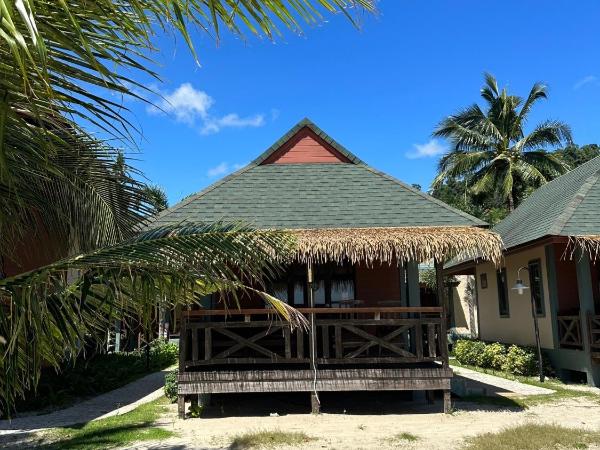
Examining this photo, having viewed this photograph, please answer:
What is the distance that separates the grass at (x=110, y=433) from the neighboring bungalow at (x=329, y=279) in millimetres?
824

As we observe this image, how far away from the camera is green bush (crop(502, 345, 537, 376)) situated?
47.1ft

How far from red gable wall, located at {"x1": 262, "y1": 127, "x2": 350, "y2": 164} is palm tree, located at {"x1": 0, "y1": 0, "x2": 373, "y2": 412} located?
7156 mm

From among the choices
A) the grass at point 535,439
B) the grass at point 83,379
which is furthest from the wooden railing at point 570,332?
the grass at point 83,379

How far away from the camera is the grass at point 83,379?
11.3 meters

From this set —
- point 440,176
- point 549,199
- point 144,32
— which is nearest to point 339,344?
point 144,32

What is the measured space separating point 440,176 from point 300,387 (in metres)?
20.2

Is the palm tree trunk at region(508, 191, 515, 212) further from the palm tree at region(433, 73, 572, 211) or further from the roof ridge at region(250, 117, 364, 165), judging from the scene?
the roof ridge at region(250, 117, 364, 165)

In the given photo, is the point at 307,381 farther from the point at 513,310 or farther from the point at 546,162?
the point at 546,162

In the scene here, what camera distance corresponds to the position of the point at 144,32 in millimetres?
2893

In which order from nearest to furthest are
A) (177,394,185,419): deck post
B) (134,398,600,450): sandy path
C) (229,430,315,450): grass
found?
1. (229,430,315,450): grass
2. (134,398,600,450): sandy path
3. (177,394,185,419): deck post

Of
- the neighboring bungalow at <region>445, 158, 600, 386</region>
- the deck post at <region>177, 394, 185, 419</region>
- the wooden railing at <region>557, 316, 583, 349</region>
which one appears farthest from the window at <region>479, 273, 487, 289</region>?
the deck post at <region>177, 394, 185, 419</region>

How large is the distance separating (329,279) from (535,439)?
5.70 metres

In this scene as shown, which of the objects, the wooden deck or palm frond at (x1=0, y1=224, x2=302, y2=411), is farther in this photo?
the wooden deck

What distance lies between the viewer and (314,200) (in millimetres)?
11773
